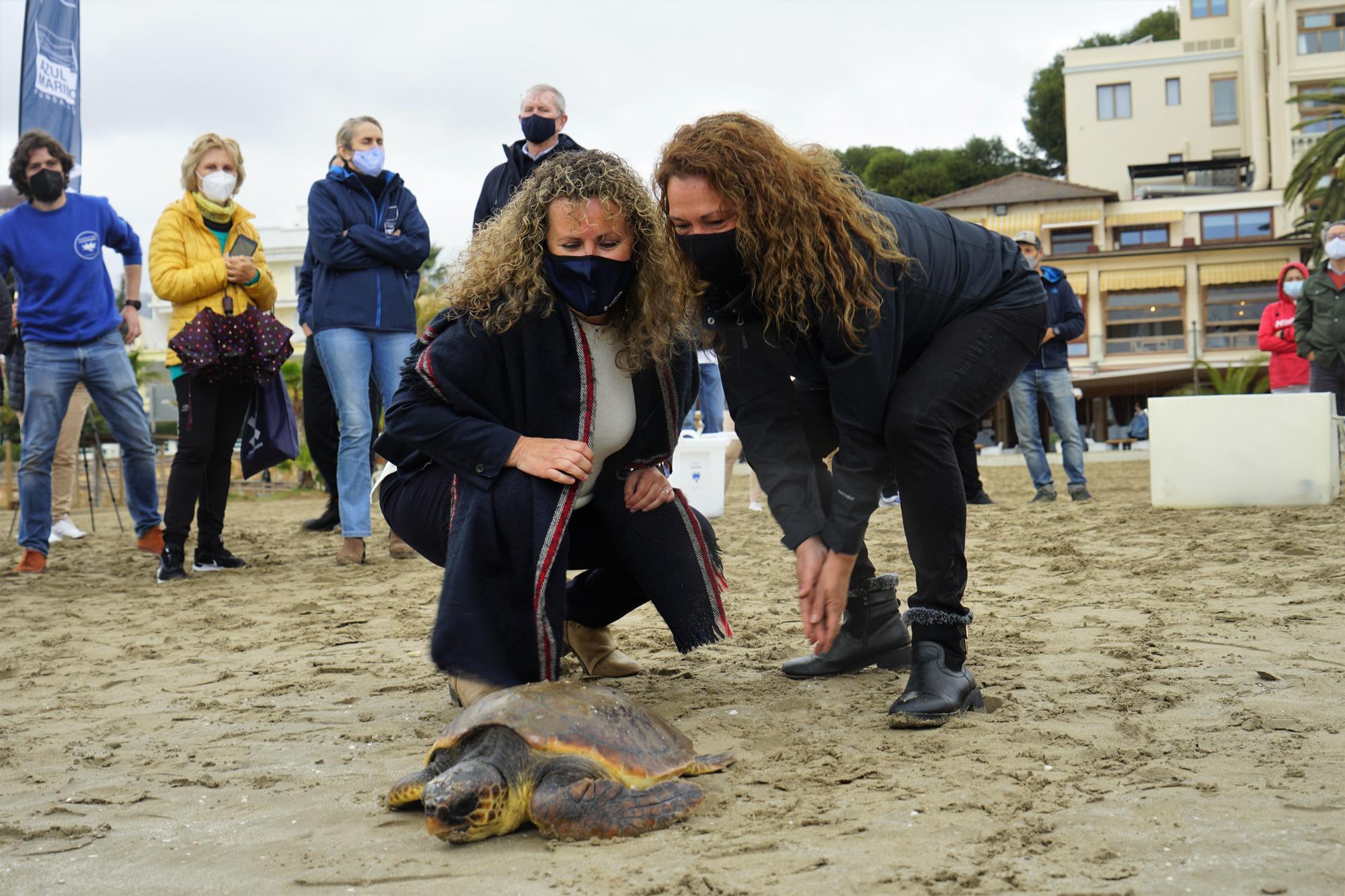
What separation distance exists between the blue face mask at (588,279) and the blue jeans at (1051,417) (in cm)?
596

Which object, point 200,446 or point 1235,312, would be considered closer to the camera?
point 200,446

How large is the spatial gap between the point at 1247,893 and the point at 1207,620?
2238 mm

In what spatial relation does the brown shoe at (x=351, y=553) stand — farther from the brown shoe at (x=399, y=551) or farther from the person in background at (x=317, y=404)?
the person in background at (x=317, y=404)

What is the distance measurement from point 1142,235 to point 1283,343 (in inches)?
1143

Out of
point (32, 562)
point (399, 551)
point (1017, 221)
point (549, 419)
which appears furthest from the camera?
point (1017, 221)

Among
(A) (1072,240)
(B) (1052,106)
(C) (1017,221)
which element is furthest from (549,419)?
(B) (1052,106)

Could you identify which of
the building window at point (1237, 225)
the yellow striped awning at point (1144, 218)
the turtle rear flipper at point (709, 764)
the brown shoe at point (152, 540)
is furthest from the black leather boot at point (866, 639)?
the yellow striped awning at point (1144, 218)

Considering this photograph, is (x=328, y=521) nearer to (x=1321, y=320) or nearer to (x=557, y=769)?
(x=557, y=769)

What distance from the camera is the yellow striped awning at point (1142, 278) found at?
35312mm

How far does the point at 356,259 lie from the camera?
5.70m

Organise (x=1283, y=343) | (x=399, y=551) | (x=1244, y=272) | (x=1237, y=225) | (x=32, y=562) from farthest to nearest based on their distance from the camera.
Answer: (x=1237, y=225) → (x=1244, y=272) → (x=1283, y=343) → (x=399, y=551) → (x=32, y=562)

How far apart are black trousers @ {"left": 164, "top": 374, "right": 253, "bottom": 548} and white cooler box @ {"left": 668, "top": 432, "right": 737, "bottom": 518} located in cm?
244

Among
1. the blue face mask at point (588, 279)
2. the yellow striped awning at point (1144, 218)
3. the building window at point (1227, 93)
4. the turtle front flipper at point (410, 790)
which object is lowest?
the turtle front flipper at point (410, 790)

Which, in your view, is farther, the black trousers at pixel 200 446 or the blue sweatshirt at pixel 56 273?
the blue sweatshirt at pixel 56 273
